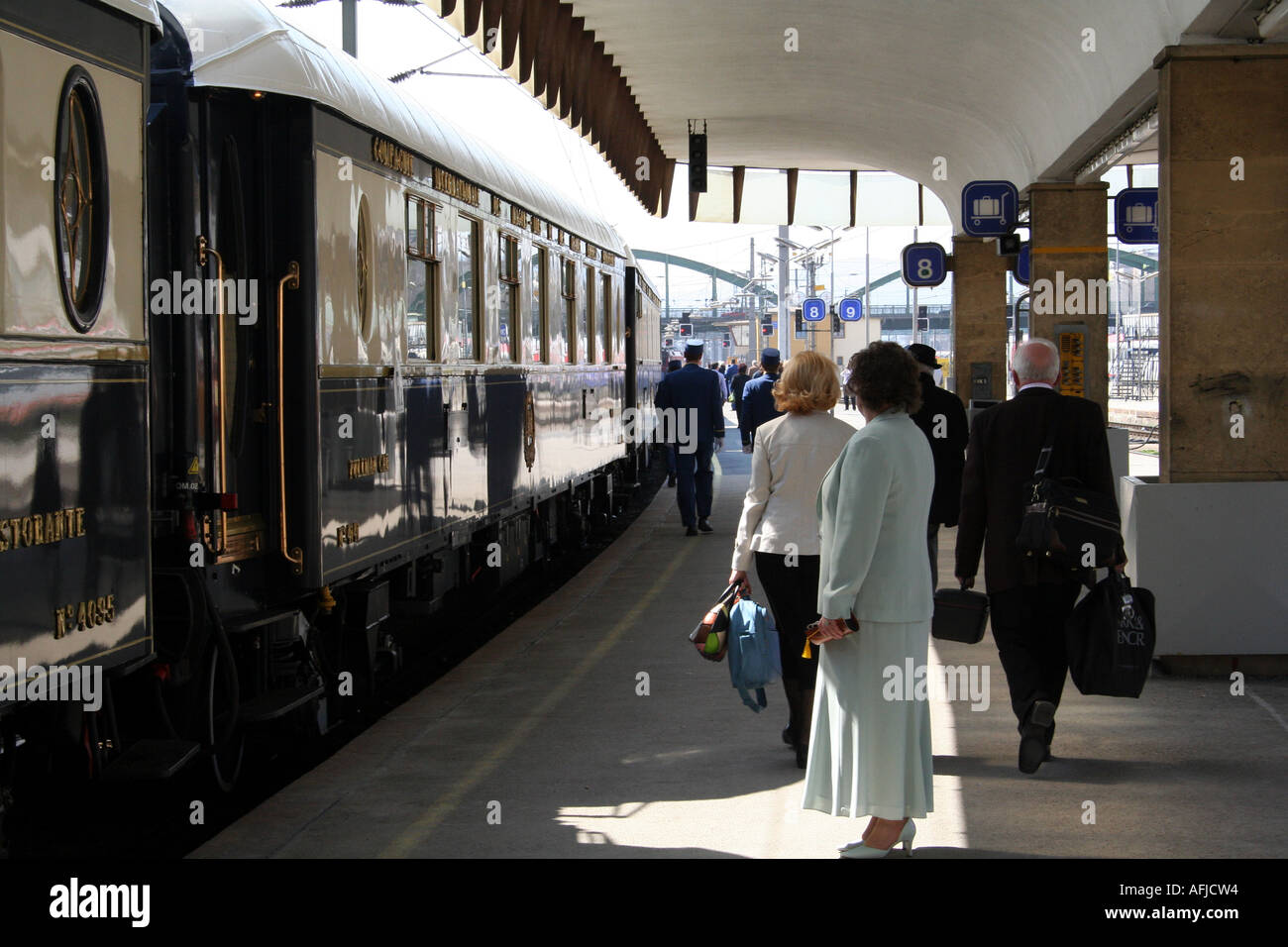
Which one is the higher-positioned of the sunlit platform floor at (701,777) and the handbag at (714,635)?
the handbag at (714,635)

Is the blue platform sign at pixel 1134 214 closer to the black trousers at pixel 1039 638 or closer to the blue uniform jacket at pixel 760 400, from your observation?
the blue uniform jacket at pixel 760 400

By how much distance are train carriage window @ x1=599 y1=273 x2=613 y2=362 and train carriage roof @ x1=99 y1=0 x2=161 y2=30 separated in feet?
37.2

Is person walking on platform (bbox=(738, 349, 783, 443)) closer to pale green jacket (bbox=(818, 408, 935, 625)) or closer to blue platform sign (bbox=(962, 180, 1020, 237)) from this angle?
blue platform sign (bbox=(962, 180, 1020, 237))

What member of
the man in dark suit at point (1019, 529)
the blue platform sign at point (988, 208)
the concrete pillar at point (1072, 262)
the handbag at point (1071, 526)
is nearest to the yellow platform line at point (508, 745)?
the man in dark suit at point (1019, 529)

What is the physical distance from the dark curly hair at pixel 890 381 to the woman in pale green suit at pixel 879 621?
0.31 ft

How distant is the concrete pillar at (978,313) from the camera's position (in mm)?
22766

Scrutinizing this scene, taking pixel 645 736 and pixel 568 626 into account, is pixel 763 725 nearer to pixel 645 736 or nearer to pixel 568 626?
pixel 645 736

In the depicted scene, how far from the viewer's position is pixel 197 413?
638 centimetres

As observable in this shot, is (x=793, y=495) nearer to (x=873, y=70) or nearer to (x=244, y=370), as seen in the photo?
(x=244, y=370)

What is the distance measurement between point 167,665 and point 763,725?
305cm

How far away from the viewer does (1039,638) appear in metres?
6.68

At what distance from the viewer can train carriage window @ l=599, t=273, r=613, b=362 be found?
16.9 metres

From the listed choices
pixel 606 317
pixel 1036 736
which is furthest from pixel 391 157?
pixel 606 317
